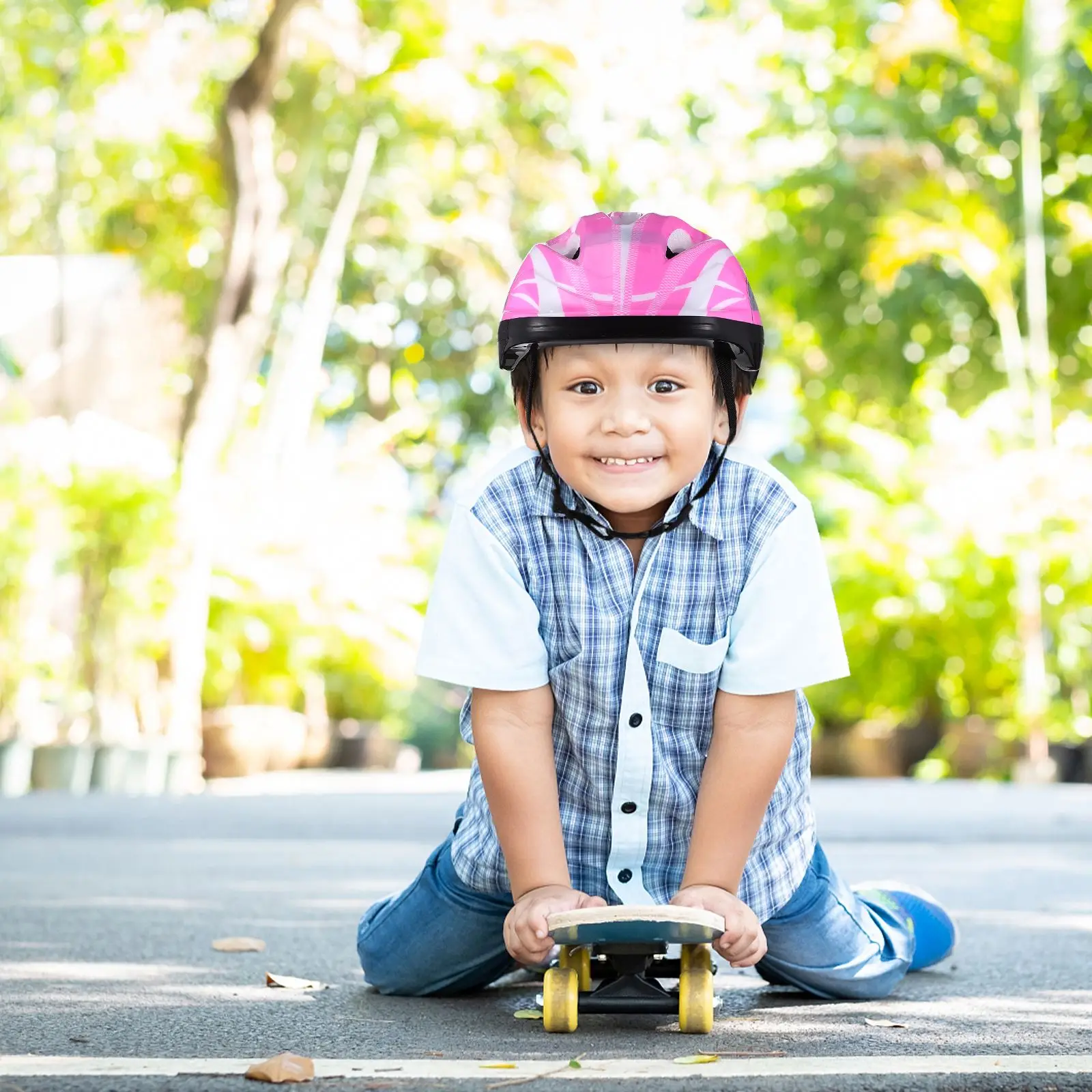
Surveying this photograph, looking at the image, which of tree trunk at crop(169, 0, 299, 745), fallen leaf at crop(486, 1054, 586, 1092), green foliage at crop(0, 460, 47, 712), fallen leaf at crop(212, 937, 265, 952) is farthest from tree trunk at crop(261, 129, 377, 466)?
fallen leaf at crop(486, 1054, 586, 1092)

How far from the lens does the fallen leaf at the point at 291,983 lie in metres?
2.27

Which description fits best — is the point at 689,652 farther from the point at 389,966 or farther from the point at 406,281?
the point at 406,281

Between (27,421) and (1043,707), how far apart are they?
6271 mm

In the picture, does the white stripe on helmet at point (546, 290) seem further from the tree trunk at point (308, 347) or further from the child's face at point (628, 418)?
the tree trunk at point (308, 347)

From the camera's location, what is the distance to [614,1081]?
1.52 m

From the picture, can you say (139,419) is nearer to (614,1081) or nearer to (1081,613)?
(1081,613)

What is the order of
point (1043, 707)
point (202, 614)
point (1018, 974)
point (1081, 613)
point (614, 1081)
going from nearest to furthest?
point (614, 1081) → point (1018, 974) → point (202, 614) → point (1043, 707) → point (1081, 613)

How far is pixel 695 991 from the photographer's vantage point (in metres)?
1.85

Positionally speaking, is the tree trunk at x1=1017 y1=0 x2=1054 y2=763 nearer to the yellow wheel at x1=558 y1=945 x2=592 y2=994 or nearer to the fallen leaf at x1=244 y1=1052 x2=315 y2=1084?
the yellow wheel at x1=558 y1=945 x2=592 y2=994

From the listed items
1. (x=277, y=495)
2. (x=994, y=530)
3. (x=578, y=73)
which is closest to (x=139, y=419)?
(x=277, y=495)

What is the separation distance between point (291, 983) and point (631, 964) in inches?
23.2

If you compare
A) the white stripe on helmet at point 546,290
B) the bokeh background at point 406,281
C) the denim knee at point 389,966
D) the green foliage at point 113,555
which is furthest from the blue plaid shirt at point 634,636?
the green foliage at point 113,555

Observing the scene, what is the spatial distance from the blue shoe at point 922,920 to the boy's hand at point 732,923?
705 millimetres

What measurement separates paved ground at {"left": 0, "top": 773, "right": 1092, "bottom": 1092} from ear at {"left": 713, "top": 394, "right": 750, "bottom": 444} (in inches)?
29.3
